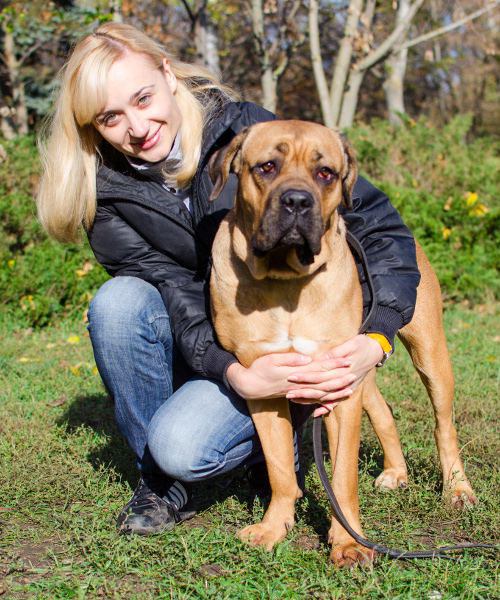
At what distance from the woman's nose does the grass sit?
1670mm

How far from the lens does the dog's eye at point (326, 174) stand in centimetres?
→ 246

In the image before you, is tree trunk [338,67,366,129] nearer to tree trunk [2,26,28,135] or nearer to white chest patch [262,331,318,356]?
tree trunk [2,26,28,135]

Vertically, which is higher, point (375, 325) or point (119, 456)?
point (375, 325)

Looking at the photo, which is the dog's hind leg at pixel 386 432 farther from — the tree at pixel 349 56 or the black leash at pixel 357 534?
the tree at pixel 349 56

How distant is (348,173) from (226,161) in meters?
0.54

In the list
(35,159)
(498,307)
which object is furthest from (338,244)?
(35,159)

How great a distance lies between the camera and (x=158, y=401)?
9.50ft

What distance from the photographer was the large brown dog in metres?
2.30

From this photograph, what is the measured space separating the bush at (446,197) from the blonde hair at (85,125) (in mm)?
4025

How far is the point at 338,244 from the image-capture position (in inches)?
98.7

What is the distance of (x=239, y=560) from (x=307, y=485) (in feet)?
2.61

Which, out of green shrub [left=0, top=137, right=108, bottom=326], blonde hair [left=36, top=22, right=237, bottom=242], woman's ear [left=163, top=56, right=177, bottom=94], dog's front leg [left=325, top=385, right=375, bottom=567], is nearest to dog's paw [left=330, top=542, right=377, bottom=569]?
dog's front leg [left=325, top=385, right=375, bottom=567]

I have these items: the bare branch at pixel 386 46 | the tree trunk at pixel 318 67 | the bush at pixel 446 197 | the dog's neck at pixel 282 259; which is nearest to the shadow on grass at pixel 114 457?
the dog's neck at pixel 282 259

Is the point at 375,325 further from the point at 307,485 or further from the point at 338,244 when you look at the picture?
the point at 307,485
